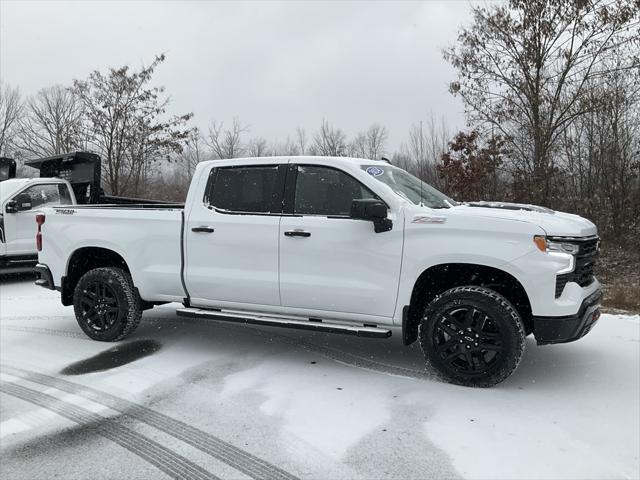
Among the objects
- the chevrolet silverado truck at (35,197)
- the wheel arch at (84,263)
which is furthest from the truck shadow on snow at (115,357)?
the chevrolet silverado truck at (35,197)

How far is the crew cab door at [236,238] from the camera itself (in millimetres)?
4684

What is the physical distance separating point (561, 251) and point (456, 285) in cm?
87

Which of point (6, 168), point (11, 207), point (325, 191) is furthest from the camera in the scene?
point (6, 168)

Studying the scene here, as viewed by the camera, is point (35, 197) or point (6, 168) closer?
point (35, 197)

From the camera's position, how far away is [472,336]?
4.03 meters

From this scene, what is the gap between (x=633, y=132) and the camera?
14.5 metres

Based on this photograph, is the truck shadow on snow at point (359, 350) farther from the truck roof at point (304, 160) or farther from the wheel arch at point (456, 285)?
the truck roof at point (304, 160)

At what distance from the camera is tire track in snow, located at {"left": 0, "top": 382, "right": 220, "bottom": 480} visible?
2.93 meters

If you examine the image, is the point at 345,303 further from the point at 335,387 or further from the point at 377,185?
the point at 377,185

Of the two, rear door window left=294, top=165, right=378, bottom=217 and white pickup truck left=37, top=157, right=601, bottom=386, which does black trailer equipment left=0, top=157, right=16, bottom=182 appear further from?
rear door window left=294, top=165, right=378, bottom=217

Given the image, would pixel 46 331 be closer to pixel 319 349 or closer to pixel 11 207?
pixel 319 349

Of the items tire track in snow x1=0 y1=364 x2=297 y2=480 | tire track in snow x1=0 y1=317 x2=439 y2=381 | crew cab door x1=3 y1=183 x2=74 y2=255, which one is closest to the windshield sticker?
tire track in snow x1=0 y1=317 x2=439 y2=381

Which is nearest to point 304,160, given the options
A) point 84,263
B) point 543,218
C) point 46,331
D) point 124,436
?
point 543,218

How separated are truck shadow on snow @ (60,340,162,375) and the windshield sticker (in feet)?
9.15
